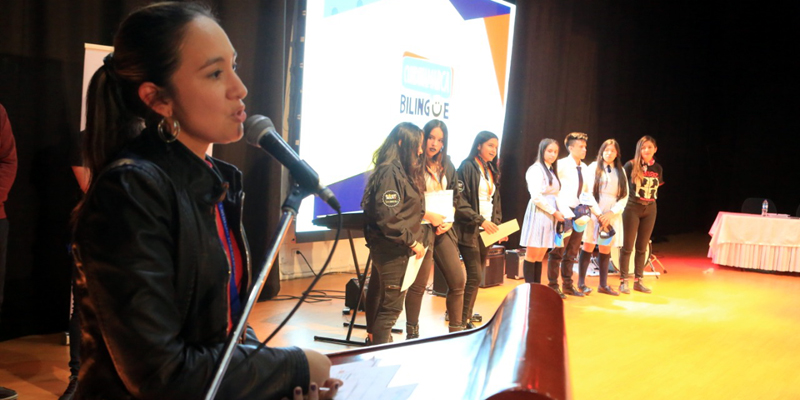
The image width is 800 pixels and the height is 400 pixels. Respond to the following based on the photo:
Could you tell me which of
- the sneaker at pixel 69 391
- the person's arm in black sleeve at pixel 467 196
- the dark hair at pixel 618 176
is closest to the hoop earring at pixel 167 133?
the sneaker at pixel 69 391

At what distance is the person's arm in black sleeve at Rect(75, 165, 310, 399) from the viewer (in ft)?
2.68

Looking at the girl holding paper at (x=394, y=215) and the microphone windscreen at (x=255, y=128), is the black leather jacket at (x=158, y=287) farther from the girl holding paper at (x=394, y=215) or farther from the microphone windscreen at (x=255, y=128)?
the girl holding paper at (x=394, y=215)

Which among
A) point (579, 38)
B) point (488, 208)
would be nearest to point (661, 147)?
point (579, 38)

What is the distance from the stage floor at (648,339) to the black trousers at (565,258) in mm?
255

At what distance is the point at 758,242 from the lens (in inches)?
356

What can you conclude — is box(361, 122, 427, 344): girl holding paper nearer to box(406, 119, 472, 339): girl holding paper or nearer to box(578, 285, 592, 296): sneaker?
box(406, 119, 472, 339): girl holding paper

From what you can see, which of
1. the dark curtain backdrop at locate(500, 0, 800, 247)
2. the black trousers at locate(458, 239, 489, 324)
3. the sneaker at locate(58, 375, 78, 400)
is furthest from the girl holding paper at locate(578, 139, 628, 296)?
the sneaker at locate(58, 375, 78, 400)

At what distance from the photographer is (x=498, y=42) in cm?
816

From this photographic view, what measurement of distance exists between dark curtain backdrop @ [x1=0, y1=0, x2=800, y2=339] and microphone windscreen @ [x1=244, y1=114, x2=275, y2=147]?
12.0 ft

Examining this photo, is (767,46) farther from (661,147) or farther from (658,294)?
(658,294)

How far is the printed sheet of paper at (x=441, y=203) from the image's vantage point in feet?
13.8

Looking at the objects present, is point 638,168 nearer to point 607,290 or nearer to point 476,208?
point 607,290

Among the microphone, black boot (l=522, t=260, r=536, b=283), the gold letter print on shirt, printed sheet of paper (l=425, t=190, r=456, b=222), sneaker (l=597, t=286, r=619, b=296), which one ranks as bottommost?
sneaker (l=597, t=286, r=619, b=296)

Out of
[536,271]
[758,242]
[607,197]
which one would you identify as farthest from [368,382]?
[758,242]
